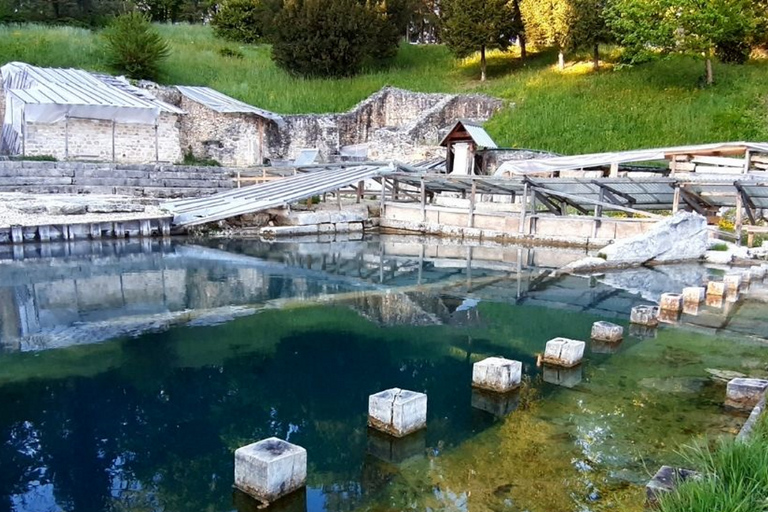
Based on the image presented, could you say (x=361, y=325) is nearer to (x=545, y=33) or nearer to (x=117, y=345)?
(x=117, y=345)

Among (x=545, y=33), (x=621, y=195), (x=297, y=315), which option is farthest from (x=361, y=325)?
(x=545, y=33)

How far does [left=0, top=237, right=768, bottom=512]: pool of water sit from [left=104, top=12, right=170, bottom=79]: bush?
60.1 feet

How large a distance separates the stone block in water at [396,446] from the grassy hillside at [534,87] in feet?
69.6

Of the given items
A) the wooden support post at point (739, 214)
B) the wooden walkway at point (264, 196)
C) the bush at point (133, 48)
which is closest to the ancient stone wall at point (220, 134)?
the bush at point (133, 48)

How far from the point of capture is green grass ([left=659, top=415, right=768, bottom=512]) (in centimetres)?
310

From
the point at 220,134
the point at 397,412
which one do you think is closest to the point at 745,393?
the point at 397,412

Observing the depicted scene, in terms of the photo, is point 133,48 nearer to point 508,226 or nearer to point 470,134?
point 470,134

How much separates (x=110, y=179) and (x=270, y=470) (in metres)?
18.2

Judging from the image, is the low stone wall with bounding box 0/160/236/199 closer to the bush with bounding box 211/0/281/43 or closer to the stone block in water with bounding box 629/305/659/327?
the stone block in water with bounding box 629/305/659/327

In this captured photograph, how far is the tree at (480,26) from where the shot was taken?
31.2 meters

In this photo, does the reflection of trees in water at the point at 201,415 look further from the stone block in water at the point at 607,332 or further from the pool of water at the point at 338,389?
the stone block in water at the point at 607,332

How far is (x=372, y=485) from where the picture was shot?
4688mm

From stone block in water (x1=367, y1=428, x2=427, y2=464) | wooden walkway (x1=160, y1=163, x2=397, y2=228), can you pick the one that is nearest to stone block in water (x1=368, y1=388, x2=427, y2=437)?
stone block in water (x1=367, y1=428, x2=427, y2=464)

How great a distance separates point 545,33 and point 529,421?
92.1 feet
